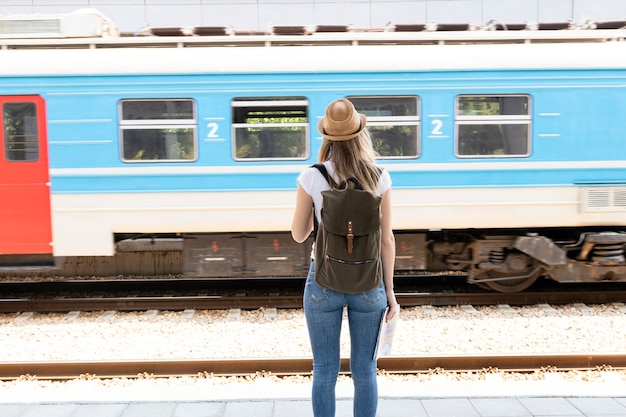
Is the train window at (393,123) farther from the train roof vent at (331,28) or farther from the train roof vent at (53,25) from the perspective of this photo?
the train roof vent at (53,25)

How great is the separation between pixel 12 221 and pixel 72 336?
1.73 meters

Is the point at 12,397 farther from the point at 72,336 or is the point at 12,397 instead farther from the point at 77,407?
the point at 72,336

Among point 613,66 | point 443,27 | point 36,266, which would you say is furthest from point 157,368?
point 613,66

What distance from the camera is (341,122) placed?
2836 millimetres

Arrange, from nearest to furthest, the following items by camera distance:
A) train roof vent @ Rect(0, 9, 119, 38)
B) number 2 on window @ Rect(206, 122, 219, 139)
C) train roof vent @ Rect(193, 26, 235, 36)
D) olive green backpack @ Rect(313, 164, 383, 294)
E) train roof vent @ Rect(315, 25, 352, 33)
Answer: olive green backpack @ Rect(313, 164, 383, 294), number 2 on window @ Rect(206, 122, 219, 139), train roof vent @ Rect(0, 9, 119, 38), train roof vent @ Rect(193, 26, 235, 36), train roof vent @ Rect(315, 25, 352, 33)

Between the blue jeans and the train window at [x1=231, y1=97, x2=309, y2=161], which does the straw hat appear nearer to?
the blue jeans

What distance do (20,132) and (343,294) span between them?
17.5ft

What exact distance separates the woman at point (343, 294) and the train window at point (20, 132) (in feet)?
16.2

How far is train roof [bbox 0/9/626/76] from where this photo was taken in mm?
6742

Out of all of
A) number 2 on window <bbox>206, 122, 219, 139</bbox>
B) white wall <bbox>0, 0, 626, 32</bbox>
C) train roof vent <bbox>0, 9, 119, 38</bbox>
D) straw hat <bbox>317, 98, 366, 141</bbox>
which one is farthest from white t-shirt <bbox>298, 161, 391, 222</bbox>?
→ white wall <bbox>0, 0, 626, 32</bbox>

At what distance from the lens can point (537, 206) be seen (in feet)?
22.7

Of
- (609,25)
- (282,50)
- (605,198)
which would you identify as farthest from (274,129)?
(609,25)

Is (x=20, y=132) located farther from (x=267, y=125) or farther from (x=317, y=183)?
(x=317, y=183)

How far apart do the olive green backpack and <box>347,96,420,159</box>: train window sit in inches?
157
